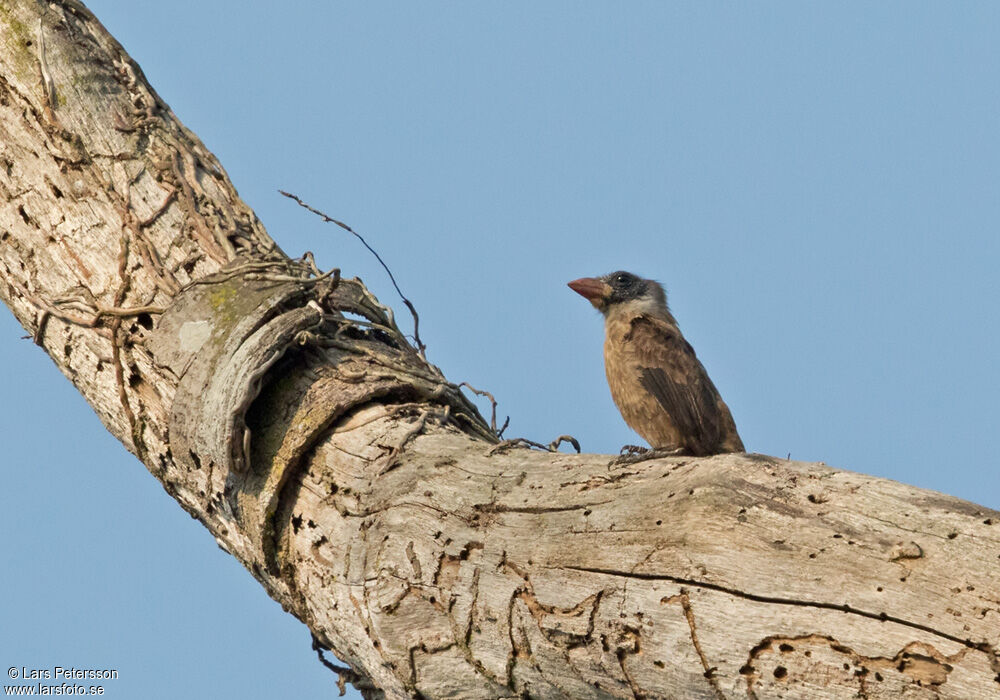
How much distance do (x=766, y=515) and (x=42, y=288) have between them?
3.04 m

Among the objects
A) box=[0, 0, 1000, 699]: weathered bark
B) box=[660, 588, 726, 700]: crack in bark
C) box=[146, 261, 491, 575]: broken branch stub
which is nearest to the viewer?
box=[0, 0, 1000, 699]: weathered bark

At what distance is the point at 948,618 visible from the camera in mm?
2383

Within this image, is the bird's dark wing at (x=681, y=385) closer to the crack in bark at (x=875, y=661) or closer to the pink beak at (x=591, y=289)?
the pink beak at (x=591, y=289)

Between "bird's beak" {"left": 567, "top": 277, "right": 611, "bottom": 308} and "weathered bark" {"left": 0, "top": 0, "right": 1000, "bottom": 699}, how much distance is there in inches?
89.4

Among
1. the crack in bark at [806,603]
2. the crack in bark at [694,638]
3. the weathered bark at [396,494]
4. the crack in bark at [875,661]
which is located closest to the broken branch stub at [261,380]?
the weathered bark at [396,494]

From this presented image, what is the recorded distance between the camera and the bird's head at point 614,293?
20.9ft

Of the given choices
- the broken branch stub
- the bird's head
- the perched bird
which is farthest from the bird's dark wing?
the broken branch stub

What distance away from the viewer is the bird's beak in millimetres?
6383

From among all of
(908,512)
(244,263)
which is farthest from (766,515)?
(244,263)

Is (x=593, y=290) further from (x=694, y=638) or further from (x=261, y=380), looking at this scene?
A: (x=694, y=638)

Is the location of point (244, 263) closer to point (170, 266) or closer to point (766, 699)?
point (170, 266)

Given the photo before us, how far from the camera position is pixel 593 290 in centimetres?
638

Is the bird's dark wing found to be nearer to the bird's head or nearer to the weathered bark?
the bird's head

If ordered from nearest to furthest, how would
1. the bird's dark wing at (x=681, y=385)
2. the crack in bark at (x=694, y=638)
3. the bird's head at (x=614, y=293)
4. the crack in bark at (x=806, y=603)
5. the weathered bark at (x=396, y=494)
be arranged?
the crack in bark at (x=806, y=603) → the weathered bark at (x=396, y=494) → the crack in bark at (x=694, y=638) → the bird's dark wing at (x=681, y=385) → the bird's head at (x=614, y=293)
